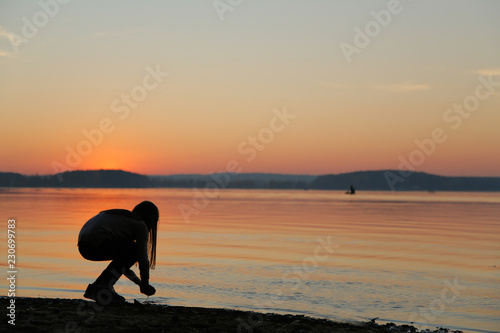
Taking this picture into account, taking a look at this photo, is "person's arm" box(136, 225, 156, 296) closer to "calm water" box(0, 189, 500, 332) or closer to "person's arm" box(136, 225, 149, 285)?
"person's arm" box(136, 225, 149, 285)

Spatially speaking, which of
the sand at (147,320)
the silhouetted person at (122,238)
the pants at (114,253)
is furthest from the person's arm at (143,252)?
the sand at (147,320)

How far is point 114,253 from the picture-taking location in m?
8.95

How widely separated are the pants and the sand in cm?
54

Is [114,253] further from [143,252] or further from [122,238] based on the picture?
[143,252]

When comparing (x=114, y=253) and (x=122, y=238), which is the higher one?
(x=122, y=238)

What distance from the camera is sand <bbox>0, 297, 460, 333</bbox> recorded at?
24.9 feet

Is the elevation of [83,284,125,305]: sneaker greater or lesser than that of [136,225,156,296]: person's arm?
lesser

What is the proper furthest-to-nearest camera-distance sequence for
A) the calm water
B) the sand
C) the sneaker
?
the calm water, the sneaker, the sand

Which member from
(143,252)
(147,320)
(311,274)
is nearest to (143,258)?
(143,252)

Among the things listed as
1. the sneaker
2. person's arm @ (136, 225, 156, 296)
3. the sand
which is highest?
person's arm @ (136, 225, 156, 296)

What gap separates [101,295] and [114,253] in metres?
0.87

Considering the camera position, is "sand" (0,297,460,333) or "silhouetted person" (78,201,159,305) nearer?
"sand" (0,297,460,333)

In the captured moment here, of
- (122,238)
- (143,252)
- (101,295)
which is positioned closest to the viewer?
(143,252)

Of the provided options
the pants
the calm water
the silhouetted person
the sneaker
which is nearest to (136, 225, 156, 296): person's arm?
the silhouetted person
